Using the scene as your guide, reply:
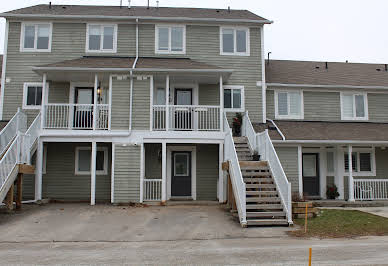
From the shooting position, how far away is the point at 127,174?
15.8 metres

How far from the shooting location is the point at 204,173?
17.6 meters

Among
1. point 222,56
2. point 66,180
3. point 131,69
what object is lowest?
point 66,180

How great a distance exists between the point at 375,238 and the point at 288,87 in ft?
32.5

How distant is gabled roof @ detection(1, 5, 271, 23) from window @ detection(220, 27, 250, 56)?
0.57 m

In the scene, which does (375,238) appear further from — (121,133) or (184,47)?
(184,47)

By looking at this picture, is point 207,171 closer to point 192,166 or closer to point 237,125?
point 192,166

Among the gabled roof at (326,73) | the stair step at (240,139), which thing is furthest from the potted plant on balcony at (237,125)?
the gabled roof at (326,73)

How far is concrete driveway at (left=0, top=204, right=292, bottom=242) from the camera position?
10.8m

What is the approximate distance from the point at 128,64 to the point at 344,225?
10.6 m

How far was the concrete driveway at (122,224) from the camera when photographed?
10.8m

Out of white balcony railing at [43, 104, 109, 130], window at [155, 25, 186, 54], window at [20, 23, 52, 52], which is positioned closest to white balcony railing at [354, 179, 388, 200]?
window at [155, 25, 186, 54]

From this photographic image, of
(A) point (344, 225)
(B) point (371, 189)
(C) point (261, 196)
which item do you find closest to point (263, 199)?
(C) point (261, 196)

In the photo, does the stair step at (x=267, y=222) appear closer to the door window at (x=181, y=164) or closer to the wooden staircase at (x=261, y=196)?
the wooden staircase at (x=261, y=196)

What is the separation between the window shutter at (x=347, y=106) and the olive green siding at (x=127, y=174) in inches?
416
